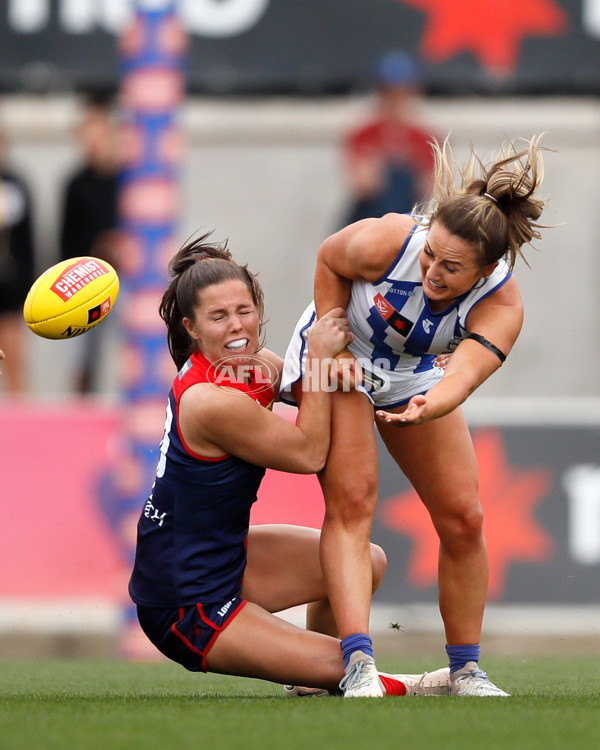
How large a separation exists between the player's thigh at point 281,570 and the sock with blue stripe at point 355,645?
1.39 ft

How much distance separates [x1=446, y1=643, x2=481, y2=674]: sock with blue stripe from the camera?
15.9ft

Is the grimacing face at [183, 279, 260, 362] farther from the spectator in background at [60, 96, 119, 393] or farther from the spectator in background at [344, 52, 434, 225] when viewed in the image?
the spectator in background at [60, 96, 119, 393]

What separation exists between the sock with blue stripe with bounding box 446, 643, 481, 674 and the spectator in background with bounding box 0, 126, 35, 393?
547 cm

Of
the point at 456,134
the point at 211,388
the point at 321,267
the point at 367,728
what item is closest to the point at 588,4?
the point at 456,134

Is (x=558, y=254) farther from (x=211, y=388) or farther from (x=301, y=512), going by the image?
(x=211, y=388)

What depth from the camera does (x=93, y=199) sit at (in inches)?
376

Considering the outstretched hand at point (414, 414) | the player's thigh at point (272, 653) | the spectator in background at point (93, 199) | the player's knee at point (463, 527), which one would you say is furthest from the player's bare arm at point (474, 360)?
the spectator in background at point (93, 199)

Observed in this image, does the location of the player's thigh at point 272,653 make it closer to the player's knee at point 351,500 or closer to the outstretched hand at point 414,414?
the player's knee at point 351,500

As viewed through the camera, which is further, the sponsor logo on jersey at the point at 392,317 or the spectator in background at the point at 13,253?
the spectator in background at the point at 13,253

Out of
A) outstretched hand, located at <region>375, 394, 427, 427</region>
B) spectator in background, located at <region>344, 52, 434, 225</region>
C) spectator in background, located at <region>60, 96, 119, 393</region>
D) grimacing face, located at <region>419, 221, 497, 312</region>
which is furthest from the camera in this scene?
spectator in background, located at <region>60, 96, 119, 393</region>

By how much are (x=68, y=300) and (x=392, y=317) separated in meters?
1.16

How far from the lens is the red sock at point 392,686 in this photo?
462 centimetres

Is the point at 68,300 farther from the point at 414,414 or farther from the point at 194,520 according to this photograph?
the point at 414,414

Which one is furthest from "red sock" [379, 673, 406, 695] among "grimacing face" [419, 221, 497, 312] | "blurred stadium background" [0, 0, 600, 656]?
"blurred stadium background" [0, 0, 600, 656]
